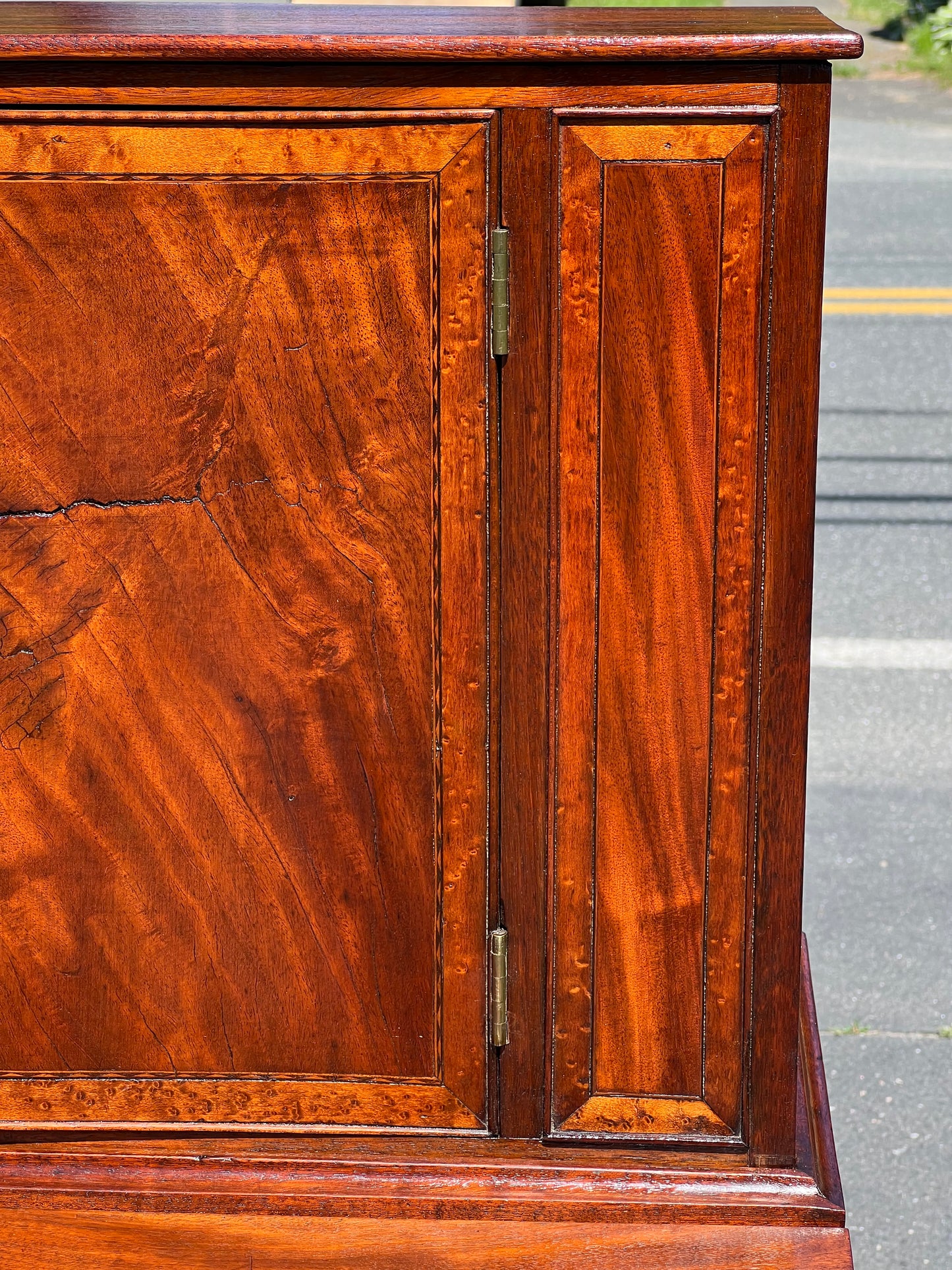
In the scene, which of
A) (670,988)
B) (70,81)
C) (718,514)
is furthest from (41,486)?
(670,988)

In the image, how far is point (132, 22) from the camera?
127cm

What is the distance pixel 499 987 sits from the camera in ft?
4.44

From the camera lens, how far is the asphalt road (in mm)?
1943

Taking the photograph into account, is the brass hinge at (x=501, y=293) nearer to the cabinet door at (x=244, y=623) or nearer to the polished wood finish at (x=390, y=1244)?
the cabinet door at (x=244, y=623)

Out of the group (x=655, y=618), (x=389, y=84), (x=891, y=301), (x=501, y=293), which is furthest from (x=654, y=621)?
(x=891, y=301)

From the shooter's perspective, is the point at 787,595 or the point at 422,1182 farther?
the point at 422,1182

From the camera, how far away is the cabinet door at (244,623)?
1188 millimetres

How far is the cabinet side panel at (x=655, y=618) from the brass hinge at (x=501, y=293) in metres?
0.08

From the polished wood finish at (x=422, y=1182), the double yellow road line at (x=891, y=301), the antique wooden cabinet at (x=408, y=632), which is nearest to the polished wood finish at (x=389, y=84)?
the antique wooden cabinet at (x=408, y=632)

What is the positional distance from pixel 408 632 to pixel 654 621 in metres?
0.21

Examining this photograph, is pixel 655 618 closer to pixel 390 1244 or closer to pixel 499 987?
pixel 499 987

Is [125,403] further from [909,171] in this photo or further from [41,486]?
[909,171]

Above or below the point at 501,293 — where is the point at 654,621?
below

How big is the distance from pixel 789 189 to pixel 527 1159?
865mm
